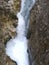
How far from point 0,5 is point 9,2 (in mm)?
1000

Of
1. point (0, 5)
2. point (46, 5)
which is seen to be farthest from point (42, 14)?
point (0, 5)

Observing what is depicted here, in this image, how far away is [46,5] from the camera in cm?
1129

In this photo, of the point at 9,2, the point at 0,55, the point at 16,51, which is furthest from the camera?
the point at 9,2

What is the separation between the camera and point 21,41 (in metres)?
12.7

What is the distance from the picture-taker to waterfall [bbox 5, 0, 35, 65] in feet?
37.7

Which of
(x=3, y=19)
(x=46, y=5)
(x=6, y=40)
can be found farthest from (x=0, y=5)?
(x=46, y=5)

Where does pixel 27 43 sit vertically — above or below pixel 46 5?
below

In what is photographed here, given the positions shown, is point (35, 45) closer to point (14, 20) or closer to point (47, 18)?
point (47, 18)

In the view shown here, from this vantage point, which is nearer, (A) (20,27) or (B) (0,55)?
(B) (0,55)

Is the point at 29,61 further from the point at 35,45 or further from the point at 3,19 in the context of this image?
the point at 3,19

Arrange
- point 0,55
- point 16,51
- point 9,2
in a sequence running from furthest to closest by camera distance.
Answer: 1. point 9,2
2. point 16,51
3. point 0,55

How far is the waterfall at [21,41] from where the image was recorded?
11500 millimetres

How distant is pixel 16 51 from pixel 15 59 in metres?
0.57

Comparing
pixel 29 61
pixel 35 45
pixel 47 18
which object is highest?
pixel 47 18
